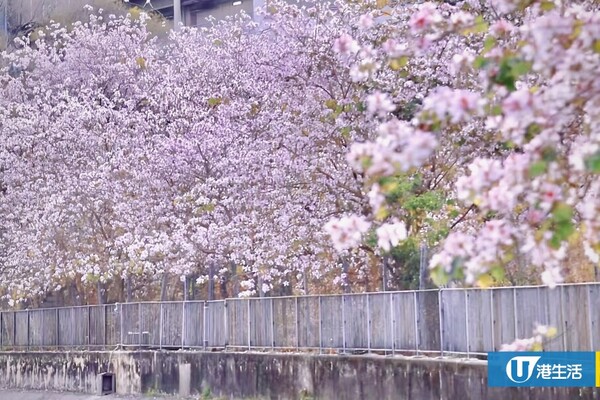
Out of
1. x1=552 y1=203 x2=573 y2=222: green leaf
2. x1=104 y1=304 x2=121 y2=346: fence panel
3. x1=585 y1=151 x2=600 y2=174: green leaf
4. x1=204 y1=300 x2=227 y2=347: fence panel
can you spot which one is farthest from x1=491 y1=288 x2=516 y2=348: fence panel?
x1=104 y1=304 x2=121 y2=346: fence panel

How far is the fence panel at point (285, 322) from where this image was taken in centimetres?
2292

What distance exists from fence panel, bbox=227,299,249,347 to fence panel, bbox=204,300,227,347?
0.76ft

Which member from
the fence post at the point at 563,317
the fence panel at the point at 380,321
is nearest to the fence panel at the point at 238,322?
the fence panel at the point at 380,321

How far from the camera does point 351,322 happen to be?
2125 cm

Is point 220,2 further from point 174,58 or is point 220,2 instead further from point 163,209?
point 163,209

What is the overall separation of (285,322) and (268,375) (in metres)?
1.22

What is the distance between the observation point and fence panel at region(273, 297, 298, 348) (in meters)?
22.9

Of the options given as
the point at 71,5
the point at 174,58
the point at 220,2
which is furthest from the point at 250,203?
the point at 220,2

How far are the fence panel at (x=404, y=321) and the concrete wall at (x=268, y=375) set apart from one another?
451 millimetres

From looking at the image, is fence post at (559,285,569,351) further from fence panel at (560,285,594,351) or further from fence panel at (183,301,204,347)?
fence panel at (183,301,204,347)

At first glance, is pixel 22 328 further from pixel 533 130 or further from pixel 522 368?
pixel 533 130

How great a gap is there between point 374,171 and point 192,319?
21.2 meters

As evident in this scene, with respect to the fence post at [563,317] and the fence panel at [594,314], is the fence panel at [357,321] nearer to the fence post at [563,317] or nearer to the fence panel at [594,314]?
the fence post at [563,317]

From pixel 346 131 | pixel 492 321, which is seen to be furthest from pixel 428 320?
pixel 346 131
